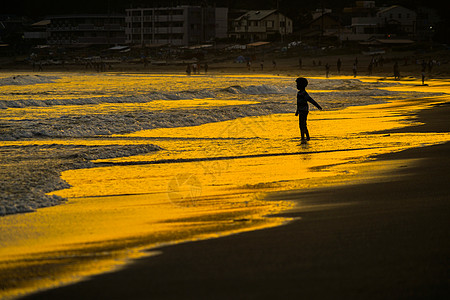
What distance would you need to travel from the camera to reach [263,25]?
129125 mm

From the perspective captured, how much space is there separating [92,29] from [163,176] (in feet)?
479

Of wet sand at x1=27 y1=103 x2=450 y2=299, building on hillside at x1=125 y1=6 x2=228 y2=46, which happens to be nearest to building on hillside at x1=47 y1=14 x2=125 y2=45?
building on hillside at x1=125 y1=6 x2=228 y2=46

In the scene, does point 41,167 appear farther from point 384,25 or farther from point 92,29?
point 92,29

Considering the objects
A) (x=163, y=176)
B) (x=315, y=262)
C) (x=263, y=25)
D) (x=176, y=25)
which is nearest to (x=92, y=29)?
(x=176, y=25)

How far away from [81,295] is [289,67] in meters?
88.1

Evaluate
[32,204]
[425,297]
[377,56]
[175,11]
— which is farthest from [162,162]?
[175,11]

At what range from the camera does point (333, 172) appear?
10469mm

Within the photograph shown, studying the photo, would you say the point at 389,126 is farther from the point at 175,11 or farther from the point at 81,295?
the point at 175,11

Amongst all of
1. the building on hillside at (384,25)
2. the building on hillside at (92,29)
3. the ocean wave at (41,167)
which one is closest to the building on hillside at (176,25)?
the building on hillside at (92,29)

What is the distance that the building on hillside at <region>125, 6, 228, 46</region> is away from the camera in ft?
435

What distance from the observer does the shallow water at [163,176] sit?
5.81 m

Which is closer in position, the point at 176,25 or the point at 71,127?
the point at 71,127

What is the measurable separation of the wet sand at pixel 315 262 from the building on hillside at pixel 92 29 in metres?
146

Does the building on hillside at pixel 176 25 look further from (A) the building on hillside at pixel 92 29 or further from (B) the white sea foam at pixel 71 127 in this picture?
(B) the white sea foam at pixel 71 127
